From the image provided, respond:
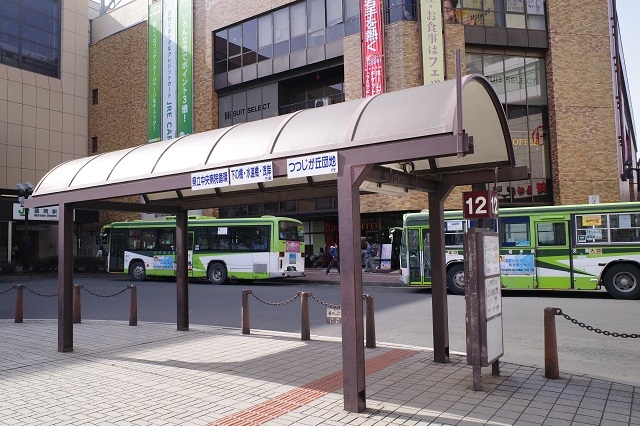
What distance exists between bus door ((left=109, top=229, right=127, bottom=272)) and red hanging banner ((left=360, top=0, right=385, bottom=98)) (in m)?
14.3

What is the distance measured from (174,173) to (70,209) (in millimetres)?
2861

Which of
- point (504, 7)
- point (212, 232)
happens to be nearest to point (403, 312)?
point (212, 232)

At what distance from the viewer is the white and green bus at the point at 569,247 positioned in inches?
601

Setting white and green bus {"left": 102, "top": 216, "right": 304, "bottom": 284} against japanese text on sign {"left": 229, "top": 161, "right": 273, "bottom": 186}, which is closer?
japanese text on sign {"left": 229, "top": 161, "right": 273, "bottom": 186}

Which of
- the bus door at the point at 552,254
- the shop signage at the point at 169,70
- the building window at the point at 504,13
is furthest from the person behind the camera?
the shop signage at the point at 169,70

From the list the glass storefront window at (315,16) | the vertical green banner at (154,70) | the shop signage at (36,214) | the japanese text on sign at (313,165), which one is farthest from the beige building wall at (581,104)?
the shop signage at (36,214)

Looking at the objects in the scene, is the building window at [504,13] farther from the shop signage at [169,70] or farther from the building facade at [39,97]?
the building facade at [39,97]

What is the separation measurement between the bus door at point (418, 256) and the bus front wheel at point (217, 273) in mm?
9223

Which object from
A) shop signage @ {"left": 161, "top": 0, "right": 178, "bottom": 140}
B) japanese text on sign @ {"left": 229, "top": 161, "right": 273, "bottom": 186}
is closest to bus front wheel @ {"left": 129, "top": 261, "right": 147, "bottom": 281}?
shop signage @ {"left": 161, "top": 0, "right": 178, "bottom": 140}

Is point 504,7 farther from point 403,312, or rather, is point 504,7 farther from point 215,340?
point 215,340

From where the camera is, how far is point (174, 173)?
7426 mm

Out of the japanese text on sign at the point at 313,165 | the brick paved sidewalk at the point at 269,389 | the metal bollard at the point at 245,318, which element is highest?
the japanese text on sign at the point at 313,165

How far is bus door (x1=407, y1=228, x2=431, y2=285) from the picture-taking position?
18.0 metres

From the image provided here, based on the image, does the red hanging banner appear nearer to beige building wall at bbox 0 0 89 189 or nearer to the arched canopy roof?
the arched canopy roof
